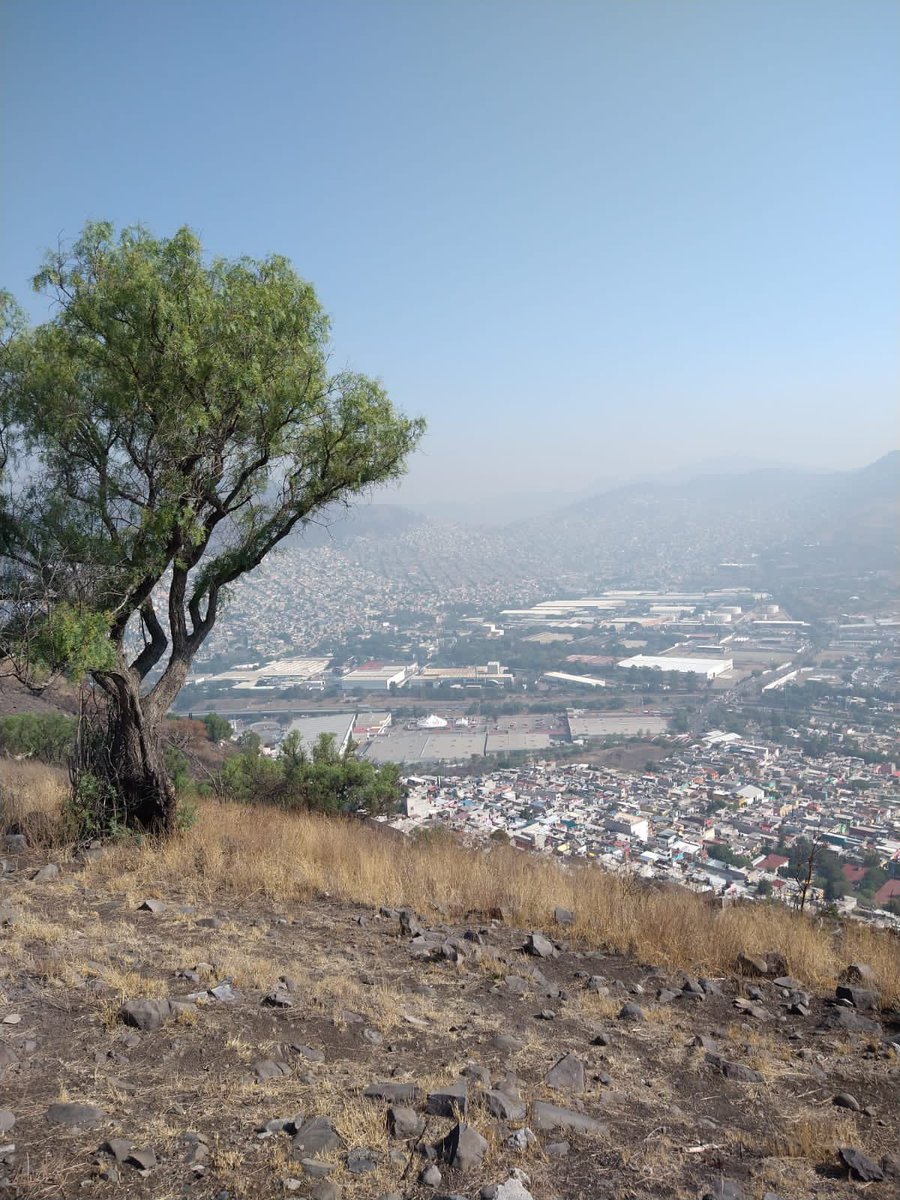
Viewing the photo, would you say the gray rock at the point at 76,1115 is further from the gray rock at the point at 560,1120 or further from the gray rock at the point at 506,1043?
the gray rock at the point at 506,1043

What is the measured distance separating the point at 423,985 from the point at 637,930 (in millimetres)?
2172

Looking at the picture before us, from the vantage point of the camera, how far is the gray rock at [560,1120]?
364 centimetres

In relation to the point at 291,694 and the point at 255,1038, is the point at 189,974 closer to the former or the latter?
the point at 255,1038

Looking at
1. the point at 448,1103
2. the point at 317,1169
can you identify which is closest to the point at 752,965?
the point at 448,1103

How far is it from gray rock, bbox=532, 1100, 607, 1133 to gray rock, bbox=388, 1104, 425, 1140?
565mm

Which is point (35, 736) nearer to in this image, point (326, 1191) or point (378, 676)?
point (326, 1191)

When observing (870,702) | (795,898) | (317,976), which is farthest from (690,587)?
(317,976)

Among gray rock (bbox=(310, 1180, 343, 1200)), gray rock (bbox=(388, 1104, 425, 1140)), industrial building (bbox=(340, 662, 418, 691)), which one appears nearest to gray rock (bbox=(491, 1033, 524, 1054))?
gray rock (bbox=(388, 1104, 425, 1140))

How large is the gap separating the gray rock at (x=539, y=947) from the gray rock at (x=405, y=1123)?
2790mm

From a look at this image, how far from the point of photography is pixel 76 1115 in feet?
11.5

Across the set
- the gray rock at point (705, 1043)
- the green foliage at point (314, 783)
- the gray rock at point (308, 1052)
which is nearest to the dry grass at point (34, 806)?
the green foliage at point (314, 783)

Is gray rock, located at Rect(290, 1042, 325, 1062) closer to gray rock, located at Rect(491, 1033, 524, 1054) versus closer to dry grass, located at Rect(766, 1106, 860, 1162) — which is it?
gray rock, located at Rect(491, 1033, 524, 1054)

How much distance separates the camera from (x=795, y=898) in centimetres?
814

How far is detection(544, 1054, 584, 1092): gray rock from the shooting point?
13.4 ft
